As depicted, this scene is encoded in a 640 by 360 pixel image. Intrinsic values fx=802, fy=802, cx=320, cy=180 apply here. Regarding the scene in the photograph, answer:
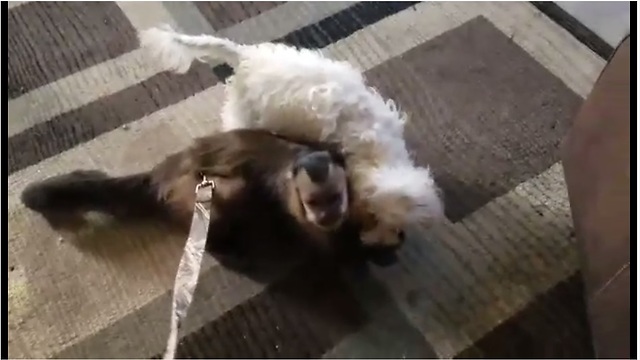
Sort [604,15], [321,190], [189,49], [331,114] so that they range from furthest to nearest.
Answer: [604,15]
[189,49]
[331,114]
[321,190]

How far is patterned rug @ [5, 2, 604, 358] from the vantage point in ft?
3.03

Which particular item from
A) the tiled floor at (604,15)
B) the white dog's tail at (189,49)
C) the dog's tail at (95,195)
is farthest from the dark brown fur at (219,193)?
the tiled floor at (604,15)

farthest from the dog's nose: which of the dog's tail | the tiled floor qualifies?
the tiled floor

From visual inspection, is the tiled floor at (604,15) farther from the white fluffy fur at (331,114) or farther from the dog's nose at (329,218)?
the dog's nose at (329,218)

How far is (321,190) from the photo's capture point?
0.79 metres

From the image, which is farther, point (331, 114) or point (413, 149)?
point (413, 149)

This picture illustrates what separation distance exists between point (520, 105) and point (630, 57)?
0.40 metres

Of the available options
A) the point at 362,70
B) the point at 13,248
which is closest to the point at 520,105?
the point at 362,70

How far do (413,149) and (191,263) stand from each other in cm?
39

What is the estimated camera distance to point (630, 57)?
71 cm

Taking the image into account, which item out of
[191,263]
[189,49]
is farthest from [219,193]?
[189,49]

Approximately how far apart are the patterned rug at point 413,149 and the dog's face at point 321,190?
166 mm

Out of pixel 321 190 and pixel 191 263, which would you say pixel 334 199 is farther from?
pixel 191 263

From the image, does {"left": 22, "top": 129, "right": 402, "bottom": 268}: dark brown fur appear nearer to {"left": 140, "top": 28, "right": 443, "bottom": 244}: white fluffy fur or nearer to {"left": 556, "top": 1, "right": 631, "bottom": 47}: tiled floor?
{"left": 140, "top": 28, "right": 443, "bottom": 244}: white fluffy fur
